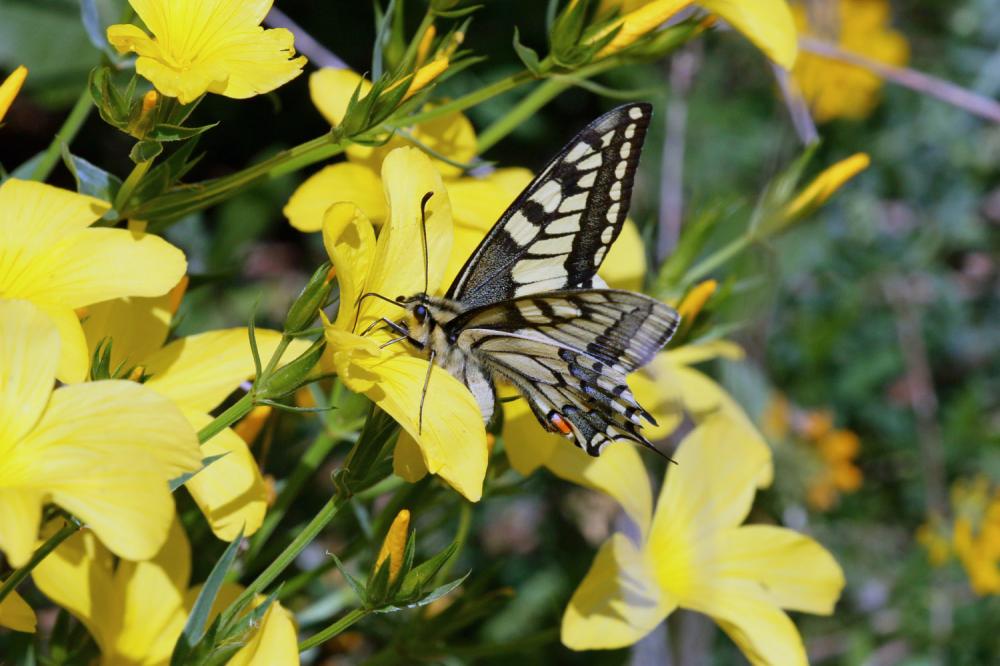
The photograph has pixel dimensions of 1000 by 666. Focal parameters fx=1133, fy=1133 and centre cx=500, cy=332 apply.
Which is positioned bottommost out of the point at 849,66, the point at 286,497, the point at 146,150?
the point at 849,66

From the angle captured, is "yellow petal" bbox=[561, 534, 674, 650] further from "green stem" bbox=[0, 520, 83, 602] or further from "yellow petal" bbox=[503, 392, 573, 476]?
"green stem" bbox=[0, 520, 83, 602]

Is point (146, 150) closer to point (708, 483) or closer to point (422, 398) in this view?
point (422, 398)

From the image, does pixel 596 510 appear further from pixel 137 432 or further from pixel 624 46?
pixel 137 432

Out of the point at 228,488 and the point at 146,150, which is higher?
the point at 146,150

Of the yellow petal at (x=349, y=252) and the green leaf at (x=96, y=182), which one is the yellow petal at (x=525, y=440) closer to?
the yellow petal at (x=349, y=252)

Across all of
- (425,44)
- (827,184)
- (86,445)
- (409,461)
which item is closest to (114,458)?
(86,445)

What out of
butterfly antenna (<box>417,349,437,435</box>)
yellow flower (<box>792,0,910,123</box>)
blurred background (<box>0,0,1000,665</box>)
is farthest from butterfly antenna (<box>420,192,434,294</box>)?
yellow flower (<box>792,0,910,123</box>)
